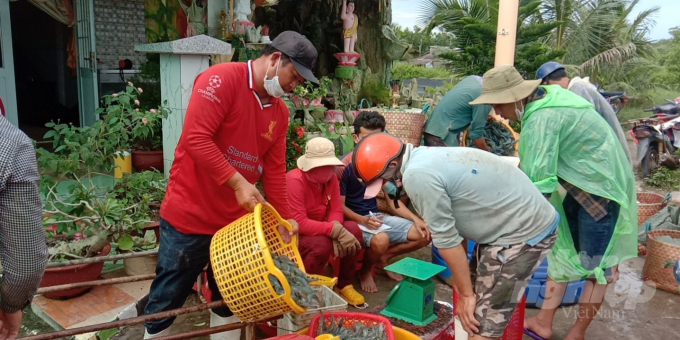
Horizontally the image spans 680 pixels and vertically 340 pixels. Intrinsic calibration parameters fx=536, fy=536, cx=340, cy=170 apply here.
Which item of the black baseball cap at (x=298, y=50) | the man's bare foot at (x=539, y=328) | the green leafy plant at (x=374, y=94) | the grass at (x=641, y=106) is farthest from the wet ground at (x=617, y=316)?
the grass at (x=641, y=106)

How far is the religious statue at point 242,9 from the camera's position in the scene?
714 cm

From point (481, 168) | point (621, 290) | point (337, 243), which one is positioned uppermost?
point (481, 168)

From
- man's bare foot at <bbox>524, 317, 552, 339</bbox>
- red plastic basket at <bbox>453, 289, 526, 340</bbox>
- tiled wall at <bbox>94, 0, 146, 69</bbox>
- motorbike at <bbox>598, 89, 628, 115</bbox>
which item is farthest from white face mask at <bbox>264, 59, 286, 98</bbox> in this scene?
motorbike at <bbox>598, 89, 628, 115</bbox>

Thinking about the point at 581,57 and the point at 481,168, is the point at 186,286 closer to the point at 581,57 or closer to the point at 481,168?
the point at 481,168

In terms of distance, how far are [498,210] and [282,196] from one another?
4.04 feet

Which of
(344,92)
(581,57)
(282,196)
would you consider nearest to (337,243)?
(282,196)

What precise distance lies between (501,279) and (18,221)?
194cm

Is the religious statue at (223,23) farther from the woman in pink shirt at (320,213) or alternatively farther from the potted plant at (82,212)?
the woman in pink shirt at (320,213)

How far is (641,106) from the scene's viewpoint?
20.4 meters

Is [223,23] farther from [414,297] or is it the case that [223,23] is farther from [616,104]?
[616,104]

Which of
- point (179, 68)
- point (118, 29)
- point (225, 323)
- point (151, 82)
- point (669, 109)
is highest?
point (118, 29)

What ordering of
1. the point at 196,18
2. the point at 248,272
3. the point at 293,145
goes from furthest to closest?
the point at 196,18 → the point at 293,145 → the point at 248,272

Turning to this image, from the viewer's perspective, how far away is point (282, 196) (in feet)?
10.1

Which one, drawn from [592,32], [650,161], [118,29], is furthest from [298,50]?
[592,32]
